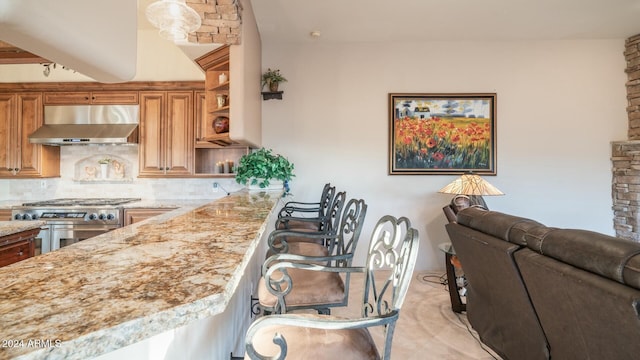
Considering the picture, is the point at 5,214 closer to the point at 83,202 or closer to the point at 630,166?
the point at 83,202

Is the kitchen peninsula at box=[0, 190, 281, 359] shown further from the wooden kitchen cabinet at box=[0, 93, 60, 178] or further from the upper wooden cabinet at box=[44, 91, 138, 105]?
the wooden kitchen cabinet at box=[0, 93, 60, 178]

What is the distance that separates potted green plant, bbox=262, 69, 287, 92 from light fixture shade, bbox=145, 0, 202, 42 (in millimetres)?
1424

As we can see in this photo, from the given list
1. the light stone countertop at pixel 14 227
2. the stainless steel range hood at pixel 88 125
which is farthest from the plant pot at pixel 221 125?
the light stone countertop at pixel 14 227

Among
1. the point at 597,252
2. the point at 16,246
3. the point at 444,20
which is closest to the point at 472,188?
the point at 444,20

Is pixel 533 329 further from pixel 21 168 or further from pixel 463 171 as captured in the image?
pixel 21 168

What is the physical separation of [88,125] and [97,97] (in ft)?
1.20

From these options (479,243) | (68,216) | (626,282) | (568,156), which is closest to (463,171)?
(568,156)

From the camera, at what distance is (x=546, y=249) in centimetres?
132

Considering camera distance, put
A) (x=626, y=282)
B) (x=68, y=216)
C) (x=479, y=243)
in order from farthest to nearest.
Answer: (x=68, y=216) < (x=479, y=243) < (x=626, y=282)

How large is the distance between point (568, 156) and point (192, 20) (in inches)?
174

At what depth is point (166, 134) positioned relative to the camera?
3.77 m

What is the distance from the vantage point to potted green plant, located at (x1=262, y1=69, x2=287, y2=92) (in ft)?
12.2

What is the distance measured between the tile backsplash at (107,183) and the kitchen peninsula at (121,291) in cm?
306

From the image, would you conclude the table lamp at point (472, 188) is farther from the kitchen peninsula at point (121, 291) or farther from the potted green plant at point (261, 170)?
the kitchen peninsula at point (121, 291)
